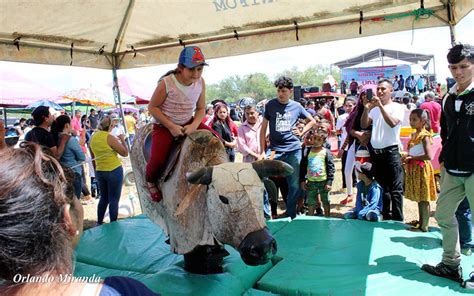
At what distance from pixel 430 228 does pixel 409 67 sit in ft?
75.9

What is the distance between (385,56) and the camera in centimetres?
2752

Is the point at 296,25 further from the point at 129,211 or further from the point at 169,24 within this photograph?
the point at 129,211

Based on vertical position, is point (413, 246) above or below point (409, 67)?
below

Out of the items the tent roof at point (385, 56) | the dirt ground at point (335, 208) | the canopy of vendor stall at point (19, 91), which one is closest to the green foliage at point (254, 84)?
the tent roof at point (385, 56)

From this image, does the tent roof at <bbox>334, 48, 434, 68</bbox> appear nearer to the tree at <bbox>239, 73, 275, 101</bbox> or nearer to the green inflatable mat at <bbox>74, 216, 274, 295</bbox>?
the green inflatable mat at <bbox>74, 216, 274, 295</bbox>

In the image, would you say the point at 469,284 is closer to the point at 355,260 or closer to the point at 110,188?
the point at 355,260

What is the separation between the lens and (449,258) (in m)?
3.19

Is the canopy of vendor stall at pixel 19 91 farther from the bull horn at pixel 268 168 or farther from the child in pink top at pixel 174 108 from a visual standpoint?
the bull horn at pixel 268 168

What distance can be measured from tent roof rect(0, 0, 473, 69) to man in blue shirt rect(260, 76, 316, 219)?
0.83 metres

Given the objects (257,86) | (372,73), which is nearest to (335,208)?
(372,73)

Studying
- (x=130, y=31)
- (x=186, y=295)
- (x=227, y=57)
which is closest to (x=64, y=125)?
(x=130, y=31)

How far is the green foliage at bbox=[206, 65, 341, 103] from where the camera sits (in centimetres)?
10469

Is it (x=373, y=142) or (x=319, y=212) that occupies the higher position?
(x=373, y=142)

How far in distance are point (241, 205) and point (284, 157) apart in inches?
108
